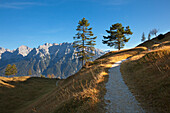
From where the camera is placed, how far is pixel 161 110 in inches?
158

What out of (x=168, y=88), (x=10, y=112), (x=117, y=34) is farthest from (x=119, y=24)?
(x=10, y=112)

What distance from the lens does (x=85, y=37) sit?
32.8m

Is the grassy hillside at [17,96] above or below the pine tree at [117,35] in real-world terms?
below

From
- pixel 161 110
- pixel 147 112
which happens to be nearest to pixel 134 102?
pixel 147 112

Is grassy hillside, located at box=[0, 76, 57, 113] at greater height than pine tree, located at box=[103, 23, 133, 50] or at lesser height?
lesser

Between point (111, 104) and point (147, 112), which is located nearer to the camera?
point (147, 112)

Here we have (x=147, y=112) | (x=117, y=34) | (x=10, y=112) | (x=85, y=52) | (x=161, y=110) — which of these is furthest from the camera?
(x=117, y=34)

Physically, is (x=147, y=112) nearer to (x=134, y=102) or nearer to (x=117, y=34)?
(x=134, y=102)

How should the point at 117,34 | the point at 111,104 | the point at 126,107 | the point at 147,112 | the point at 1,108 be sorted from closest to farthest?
the point at 147,112 < the point at 126,107 < the point at 111,104 < the point at 1,108 < the point at 117,34

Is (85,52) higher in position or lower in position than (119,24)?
lower

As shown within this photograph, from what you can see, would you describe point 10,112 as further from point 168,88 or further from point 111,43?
point 111,43

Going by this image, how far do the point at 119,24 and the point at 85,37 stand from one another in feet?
64.8

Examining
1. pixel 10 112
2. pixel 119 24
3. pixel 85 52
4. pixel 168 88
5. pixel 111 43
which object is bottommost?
pixel 10 112

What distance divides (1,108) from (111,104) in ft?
91.0
